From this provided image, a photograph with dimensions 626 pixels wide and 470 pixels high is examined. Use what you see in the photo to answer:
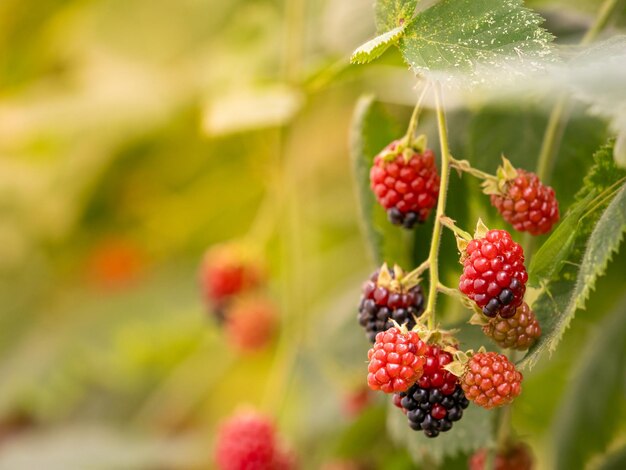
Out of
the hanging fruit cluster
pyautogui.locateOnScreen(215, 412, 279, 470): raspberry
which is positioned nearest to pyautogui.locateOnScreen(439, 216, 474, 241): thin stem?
the hanging fruit cluster

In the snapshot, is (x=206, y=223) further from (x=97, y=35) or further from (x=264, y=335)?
(x=264, y=335)

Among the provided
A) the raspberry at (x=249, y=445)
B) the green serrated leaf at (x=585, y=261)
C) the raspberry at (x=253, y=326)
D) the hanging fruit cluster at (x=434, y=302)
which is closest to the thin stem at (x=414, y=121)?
the hanging fruit cluster at (x=434, y=302)

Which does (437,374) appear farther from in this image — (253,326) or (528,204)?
(253,326)

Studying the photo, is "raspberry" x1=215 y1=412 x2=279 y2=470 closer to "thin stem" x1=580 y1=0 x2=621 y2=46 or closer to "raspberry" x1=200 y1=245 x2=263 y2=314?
"raspberry" x1=200 y1=245 x2=263 y2=314

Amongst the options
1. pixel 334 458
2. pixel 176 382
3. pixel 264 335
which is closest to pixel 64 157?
pixel 176 382

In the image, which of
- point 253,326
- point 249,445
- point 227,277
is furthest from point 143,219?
point 249,445
